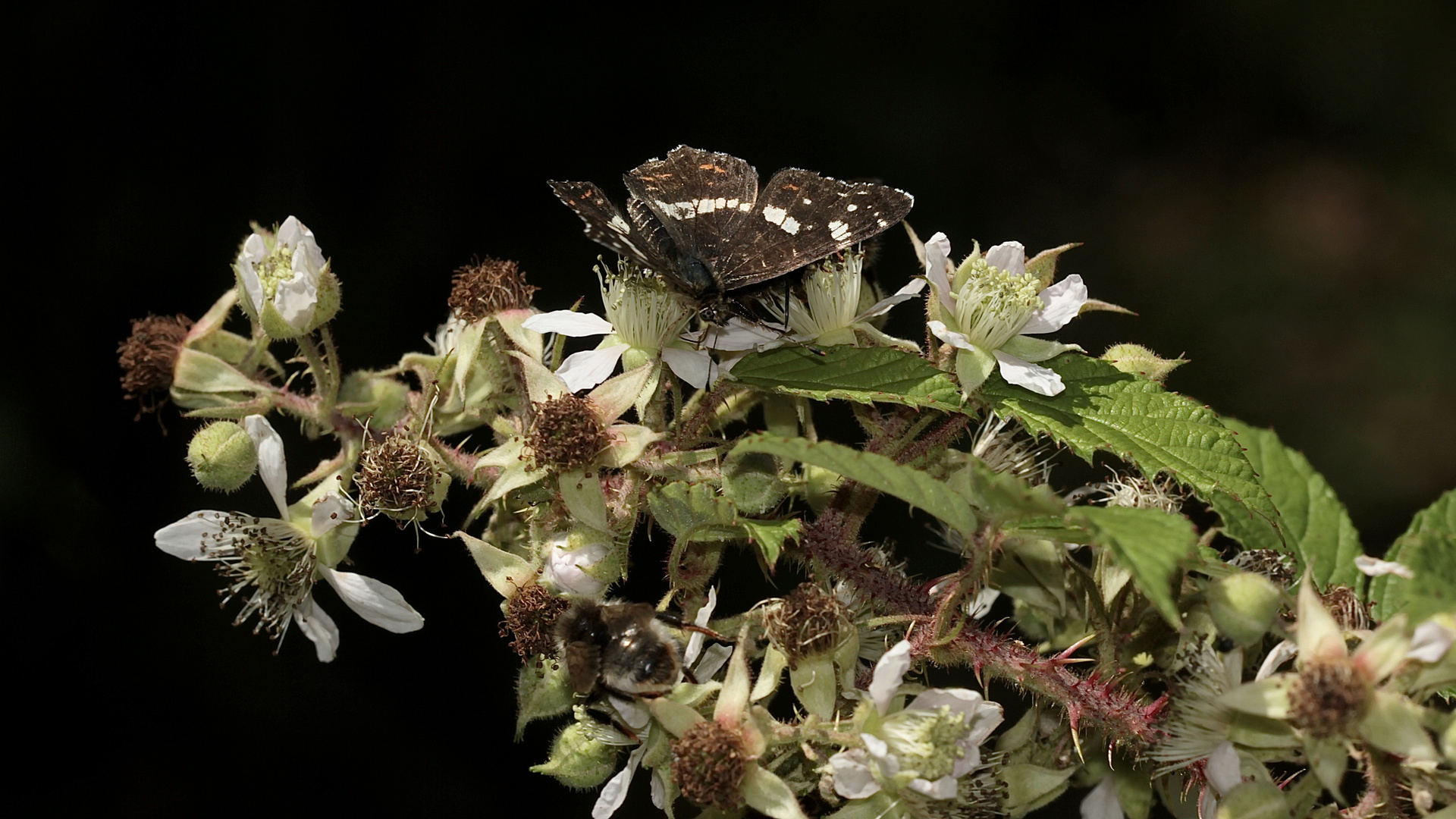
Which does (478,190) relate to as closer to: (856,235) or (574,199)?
(574,199)

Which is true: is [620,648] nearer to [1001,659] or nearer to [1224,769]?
[1001,659]

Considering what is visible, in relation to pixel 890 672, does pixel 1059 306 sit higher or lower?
higher

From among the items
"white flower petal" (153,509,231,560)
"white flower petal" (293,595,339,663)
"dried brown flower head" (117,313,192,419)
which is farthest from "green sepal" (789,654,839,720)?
"dried brown flower head" (117,313,192,419)

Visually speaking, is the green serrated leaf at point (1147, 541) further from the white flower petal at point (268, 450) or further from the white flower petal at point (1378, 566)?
the white flower petal at point (268, 450)

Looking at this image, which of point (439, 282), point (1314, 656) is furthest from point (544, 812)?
point (1314, 656)

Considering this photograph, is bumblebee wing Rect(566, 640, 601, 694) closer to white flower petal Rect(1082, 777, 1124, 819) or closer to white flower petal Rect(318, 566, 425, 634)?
white flower petal Rect(318, 566, 425, 634)

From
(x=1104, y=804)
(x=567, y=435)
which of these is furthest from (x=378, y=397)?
(x=1104, y=804)

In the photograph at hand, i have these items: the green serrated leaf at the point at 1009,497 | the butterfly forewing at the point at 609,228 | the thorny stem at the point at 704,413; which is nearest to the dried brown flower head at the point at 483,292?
the butterfly forewing at the point at 609,228
